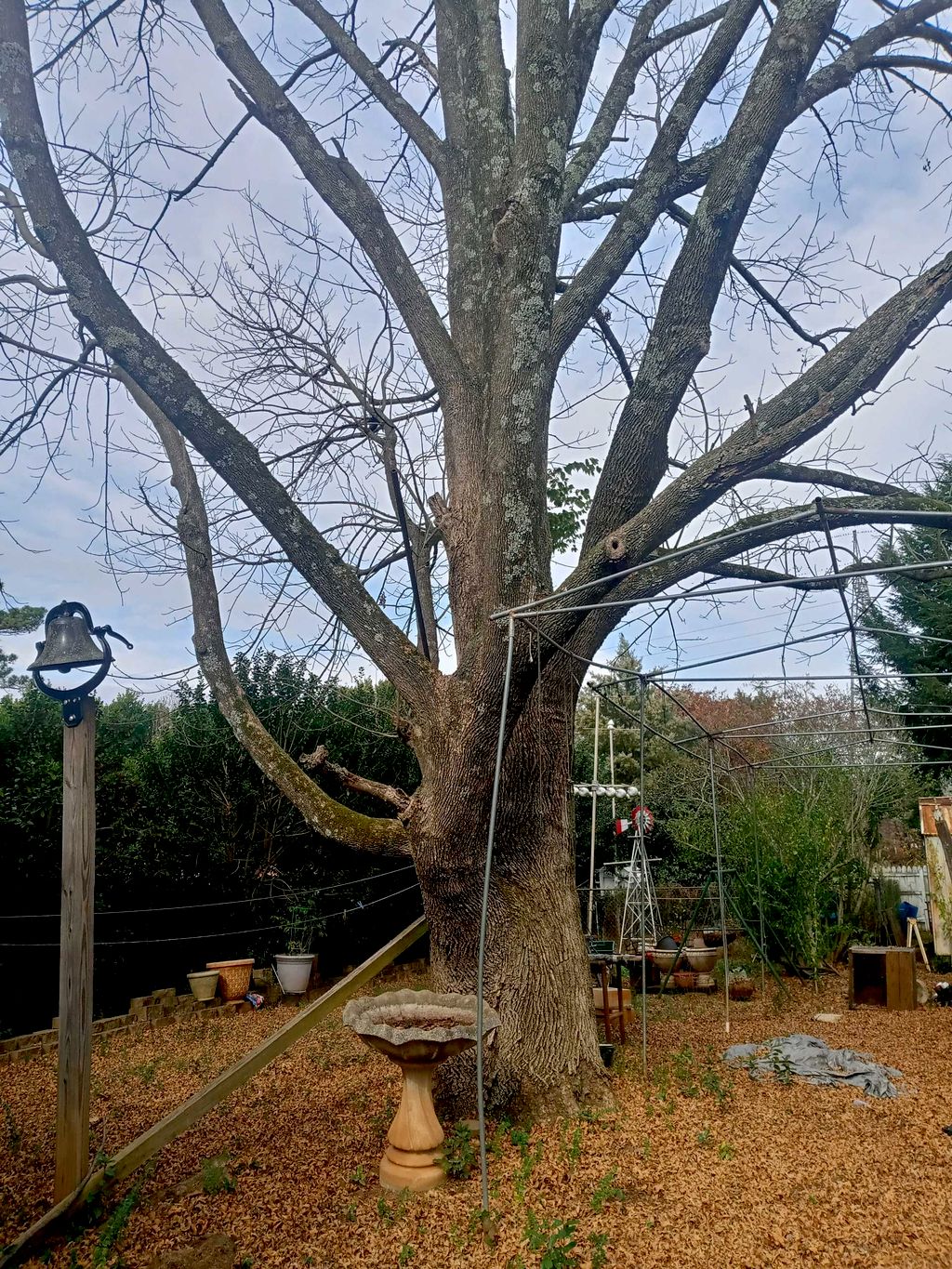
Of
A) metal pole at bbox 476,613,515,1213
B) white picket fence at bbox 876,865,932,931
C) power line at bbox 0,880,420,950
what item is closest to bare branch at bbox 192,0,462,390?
metal pole at bbox 476,613,515,1213

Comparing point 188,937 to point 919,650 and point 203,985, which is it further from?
point 919,650

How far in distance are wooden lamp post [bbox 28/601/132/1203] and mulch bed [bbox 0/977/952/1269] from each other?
340 mm

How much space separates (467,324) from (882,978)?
6.25 m

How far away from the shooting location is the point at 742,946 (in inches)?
364

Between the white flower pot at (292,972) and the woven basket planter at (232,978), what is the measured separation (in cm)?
29

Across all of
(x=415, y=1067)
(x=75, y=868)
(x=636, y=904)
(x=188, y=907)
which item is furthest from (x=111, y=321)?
(x=636, y=904)

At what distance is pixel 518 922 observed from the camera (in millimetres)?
3807

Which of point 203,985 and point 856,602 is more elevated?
point 856,602

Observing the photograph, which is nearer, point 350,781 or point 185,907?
point 350,781

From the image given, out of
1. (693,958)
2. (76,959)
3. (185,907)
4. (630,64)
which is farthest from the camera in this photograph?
Result: (693,958)

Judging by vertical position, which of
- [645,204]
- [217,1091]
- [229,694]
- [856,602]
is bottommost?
[217,1091]

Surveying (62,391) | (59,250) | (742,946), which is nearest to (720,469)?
(59,250)

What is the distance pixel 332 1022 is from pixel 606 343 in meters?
5.46

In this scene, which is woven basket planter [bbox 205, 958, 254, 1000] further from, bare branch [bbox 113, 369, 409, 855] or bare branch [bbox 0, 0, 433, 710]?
bare branch [bbox 0, 0, 433, 710]
